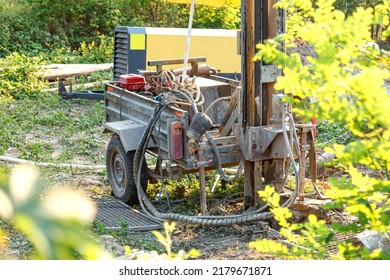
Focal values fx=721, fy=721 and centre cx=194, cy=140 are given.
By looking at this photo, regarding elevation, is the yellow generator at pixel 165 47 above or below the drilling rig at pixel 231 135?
above

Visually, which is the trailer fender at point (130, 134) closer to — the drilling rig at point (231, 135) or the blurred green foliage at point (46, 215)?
the drilling rig at point (231, 135)

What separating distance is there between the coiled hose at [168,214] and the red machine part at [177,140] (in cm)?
32

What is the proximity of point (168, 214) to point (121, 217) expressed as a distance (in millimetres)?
473

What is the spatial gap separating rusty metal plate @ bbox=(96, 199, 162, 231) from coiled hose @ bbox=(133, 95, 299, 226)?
4.2 inches

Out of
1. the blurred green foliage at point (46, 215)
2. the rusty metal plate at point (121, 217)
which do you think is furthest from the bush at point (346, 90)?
the rusty metal plate at point (121, 217)

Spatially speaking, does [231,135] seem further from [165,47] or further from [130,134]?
[165,47]

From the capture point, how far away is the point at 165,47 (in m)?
12.5

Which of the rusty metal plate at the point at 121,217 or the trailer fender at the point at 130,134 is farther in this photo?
the trailer fender at the point at 130,134

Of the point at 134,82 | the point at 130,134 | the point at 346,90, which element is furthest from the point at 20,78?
the point at 346,90

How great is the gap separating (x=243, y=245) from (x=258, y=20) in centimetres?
214

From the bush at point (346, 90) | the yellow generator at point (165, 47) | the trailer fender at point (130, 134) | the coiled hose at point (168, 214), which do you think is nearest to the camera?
the bush at point (346, 90)

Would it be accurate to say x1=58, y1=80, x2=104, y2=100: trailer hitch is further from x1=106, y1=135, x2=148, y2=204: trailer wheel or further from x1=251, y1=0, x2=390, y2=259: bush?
x1=251, y1=0, x2=390, y2=259: bush

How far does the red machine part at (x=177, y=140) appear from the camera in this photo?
23.0 ft

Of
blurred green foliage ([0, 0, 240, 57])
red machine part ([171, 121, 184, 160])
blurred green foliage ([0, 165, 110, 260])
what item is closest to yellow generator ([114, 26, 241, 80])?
red machine part ([171, 121, 184, 160])
